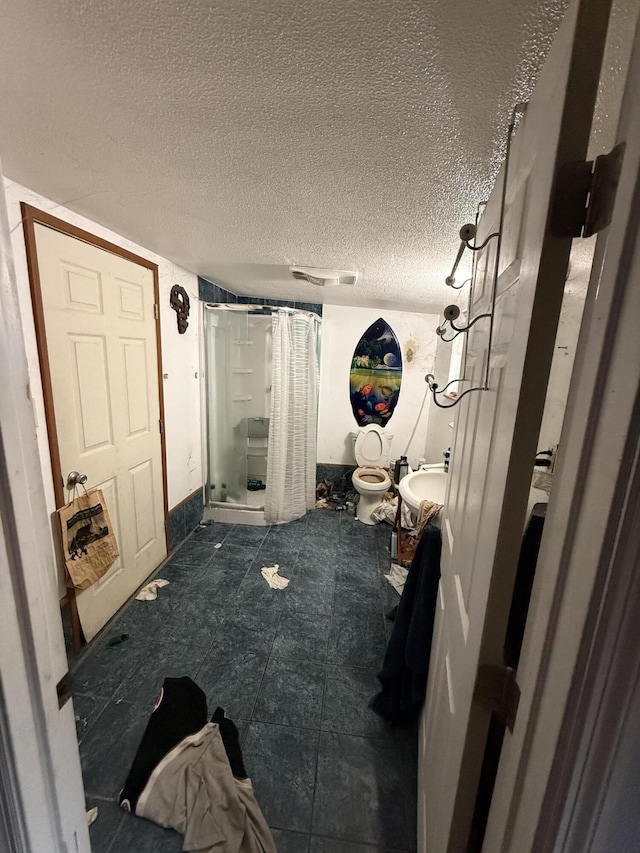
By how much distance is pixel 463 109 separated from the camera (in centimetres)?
78

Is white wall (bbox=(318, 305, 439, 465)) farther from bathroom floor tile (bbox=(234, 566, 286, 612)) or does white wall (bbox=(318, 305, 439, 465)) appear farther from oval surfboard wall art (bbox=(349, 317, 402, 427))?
bathroom floor tile (bbox=(234, 566, 286, 612))

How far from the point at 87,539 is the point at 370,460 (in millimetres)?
2523

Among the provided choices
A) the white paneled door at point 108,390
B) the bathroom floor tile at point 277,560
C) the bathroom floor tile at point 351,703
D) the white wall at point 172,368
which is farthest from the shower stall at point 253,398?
the bathroom floor tile at point 351,703

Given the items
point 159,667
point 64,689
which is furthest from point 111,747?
point 64,689

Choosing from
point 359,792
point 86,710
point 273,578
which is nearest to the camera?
point 359,792

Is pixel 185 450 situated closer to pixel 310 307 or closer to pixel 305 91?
pixel 310 307

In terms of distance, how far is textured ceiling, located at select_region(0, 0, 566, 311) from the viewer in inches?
23.5

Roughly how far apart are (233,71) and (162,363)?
5.96 feet

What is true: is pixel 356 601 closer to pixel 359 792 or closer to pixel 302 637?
pixel 302 637

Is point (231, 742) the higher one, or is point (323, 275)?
point (323, 275)

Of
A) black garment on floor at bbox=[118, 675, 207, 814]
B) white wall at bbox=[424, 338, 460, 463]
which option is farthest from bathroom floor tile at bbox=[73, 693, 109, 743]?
white wall at bbox=[424, 338, 460, 463]

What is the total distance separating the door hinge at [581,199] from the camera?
0.40 meters

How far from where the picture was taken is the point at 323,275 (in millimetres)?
2182

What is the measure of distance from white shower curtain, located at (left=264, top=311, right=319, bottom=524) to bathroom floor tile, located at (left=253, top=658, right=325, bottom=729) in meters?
1.49
